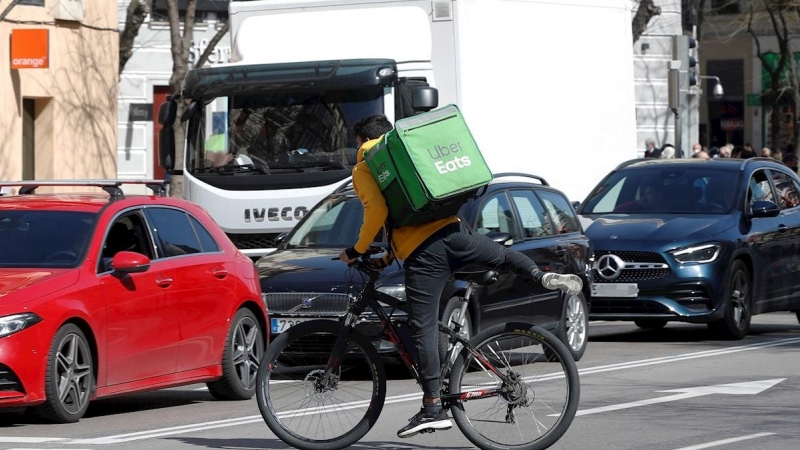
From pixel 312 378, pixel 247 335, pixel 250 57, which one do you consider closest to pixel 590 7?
pixel 250 57

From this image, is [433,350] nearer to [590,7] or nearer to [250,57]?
[250,57]

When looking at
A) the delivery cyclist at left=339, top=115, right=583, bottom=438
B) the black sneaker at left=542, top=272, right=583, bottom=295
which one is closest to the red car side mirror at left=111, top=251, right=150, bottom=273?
the delivery cyclist at left=339, top=115, right=583, bottom=438

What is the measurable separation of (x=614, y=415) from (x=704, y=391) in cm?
158

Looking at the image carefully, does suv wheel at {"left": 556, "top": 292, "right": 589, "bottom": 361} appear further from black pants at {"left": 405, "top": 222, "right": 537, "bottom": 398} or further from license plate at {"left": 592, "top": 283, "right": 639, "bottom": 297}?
black pants at {"left": 405, "top": 222, "right": 537, "bottom": 398}

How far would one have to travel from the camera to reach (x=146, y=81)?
4209 cm

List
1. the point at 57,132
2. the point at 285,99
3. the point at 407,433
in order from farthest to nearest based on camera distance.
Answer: the point at 57,132 → the point at 285,99 → the point at 407,433

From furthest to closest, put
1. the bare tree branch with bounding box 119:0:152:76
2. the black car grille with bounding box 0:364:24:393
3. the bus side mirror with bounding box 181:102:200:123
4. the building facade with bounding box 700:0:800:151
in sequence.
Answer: the building facade with bounding box 700:0:800:151
the bare tree branch with bounding box 119:0:152:76
the bus side mirror with bounding box 181:102:200:123
the black car grille with bounding box 0:364:24:393

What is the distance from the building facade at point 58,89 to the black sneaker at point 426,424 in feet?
58.7

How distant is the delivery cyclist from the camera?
8.16 metres

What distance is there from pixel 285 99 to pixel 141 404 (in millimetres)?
6345

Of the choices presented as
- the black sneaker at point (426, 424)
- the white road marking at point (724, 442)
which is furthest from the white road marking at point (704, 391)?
the black sneaker at point (426, 424)

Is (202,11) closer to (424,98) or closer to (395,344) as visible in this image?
(424,98)

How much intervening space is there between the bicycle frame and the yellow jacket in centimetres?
21

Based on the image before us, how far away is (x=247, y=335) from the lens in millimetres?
11555
